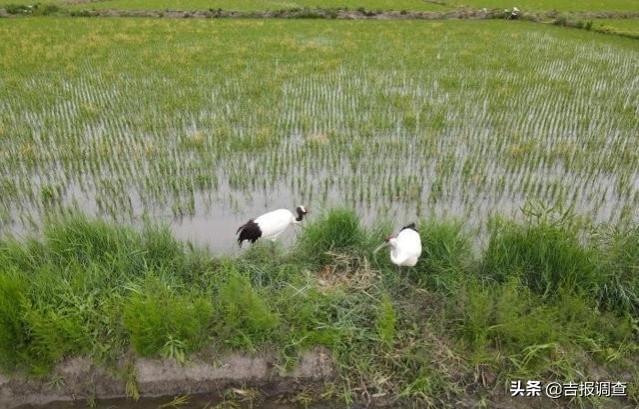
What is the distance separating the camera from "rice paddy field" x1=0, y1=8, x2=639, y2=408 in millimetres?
3336

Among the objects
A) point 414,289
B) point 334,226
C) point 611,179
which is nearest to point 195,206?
point 334,226

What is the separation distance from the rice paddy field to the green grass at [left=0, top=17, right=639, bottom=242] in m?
0.04

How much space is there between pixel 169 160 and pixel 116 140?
110 cm

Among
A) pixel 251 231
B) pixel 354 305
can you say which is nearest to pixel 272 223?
pixel 251 231

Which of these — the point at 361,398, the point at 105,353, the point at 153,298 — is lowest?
the point at 361,398

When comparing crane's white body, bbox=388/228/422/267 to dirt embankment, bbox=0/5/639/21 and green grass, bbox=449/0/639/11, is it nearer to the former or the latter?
dirt embankment, bbox=0/5/639/21

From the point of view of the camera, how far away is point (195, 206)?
5305 mm

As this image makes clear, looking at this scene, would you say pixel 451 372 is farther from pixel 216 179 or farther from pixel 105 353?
pixel 216 179

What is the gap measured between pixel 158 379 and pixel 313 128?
4.64 meters

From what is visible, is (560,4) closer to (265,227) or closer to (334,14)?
(334,14)

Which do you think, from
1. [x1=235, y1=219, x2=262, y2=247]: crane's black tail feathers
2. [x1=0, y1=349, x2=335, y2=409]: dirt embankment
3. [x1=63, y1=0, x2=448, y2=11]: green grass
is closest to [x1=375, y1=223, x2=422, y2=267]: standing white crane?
[x1=0, y1=349, x2=335, y2=409]: dirt embankment

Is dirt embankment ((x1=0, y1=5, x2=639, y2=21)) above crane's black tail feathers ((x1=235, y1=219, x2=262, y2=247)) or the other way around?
above

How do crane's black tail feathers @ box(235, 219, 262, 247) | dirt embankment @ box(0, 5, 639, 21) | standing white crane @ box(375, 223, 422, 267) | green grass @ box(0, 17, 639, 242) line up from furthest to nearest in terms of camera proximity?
dirt embankment @ box(0, 5, 639, 21)
green grass @ box(0, 17, 639, 242)
crane's black tail feathers @ box(235, 219, 262, 247)
standing white crane @ box(375, 223, 422, 267)

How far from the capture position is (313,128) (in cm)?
721
